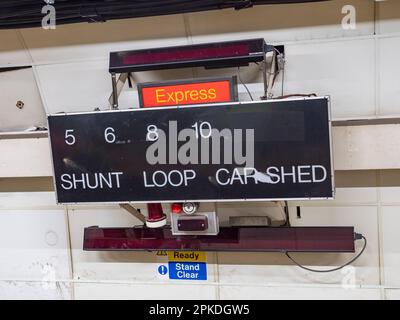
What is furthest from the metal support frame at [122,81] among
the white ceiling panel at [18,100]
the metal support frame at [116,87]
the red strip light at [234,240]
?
the red strip light at [234,240]

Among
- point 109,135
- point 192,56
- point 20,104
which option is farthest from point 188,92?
point 20,104

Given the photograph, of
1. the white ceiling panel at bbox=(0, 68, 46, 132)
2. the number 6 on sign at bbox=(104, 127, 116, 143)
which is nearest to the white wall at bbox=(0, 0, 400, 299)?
the white ceiling panel at bbox=(0, 68, 46, 132)

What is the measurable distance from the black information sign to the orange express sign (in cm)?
10

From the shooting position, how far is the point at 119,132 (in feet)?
5.95

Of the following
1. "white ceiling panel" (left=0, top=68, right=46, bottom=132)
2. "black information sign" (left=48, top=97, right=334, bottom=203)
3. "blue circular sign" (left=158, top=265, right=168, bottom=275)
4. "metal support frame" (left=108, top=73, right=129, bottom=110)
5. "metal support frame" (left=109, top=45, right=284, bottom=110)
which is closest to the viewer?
"black information sign" (left=48, top=97, right=334, bottom=203)

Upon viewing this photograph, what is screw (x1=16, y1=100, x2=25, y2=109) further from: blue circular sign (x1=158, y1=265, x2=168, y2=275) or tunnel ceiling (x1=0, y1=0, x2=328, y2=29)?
blue circular sign (x1=158, y1=265, x2=168, y2=275)

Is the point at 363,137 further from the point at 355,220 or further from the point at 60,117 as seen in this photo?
the point at 60,117

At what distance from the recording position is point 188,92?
184cm

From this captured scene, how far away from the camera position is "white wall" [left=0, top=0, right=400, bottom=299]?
76.0 inches

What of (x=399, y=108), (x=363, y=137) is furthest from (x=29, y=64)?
(x=399, y=108)

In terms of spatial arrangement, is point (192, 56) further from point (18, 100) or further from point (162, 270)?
point (162, 270)

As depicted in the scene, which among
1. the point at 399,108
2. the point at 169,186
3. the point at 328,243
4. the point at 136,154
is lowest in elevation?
the point at 328,243

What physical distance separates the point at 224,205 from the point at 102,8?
1211 mm

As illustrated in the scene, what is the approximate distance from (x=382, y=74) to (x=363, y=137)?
35cm
